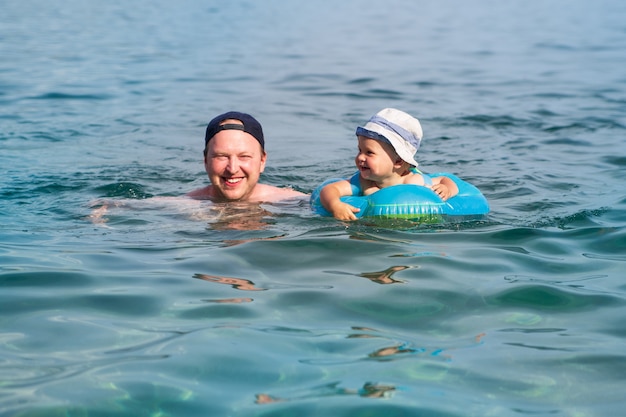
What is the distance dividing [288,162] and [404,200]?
11.6 feet

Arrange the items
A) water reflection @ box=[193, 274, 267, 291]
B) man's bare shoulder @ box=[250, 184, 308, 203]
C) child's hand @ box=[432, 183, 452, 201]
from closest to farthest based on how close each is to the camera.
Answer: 1. water reflection @ box=[193, 274, 267, 291]
2. child's hand @ box=[432, 183, 452, 201]
3. man's bare shoulder @ box=[250, 184, 308, 203]

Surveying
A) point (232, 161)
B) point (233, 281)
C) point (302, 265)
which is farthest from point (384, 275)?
point (232, 161)

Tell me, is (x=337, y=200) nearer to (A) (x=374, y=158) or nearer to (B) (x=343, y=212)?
(B) (x=343, y=212)

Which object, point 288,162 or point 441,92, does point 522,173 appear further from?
point 441,92

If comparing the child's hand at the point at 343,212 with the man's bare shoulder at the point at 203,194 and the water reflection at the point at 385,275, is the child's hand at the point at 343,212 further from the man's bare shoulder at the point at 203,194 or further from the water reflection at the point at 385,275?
the man's bare shoulder at the point at 203,194

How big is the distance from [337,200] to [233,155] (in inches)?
42.3

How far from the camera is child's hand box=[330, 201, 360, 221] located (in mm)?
6430

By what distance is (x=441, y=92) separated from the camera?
1452 centimetres

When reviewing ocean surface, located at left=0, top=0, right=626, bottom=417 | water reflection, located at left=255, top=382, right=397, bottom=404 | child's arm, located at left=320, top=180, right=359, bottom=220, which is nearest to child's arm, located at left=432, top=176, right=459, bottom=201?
ocean surface, located at left=0, top=0, right=626, bottom=417

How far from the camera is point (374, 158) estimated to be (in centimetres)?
648

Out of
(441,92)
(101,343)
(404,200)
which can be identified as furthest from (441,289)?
(441,92)

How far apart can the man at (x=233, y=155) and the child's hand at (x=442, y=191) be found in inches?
56.8

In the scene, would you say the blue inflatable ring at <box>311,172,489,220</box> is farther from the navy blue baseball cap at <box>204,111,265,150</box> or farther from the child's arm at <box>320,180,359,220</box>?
the navy blue baseball cap at <box>204,111,265,150</box>

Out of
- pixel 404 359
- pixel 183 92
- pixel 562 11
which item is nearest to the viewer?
pixel 404 359
